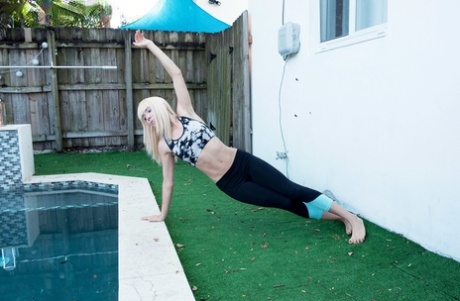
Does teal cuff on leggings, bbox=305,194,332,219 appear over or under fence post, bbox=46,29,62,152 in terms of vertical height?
under

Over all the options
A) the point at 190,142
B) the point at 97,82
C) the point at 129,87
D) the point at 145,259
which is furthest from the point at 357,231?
the point at 97,82

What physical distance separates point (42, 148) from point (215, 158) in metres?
5.39

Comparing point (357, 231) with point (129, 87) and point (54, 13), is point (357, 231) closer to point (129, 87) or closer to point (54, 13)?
point (129, 87)

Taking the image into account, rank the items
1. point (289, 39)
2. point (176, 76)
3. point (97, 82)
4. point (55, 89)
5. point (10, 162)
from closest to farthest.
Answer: point (176, 76), point (289, 39), point (10, 162), point (55, 89), point (97, 82)

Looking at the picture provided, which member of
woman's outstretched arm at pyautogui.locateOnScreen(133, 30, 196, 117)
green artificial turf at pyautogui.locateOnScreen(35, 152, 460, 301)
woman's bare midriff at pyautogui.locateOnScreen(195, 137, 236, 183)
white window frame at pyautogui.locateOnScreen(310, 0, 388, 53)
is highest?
white window frame at pyautogui.locateOnScreen(310, 0, 388, 53)

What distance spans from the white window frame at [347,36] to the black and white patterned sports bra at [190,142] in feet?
4.68

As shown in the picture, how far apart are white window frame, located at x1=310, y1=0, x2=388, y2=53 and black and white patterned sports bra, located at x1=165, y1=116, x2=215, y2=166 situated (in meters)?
1.43

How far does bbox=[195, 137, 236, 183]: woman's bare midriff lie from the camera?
2946mm

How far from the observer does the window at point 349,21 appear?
3025 millimetres

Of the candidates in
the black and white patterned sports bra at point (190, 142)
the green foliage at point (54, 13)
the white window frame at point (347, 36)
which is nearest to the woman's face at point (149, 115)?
the black and white patterned sports bra at point (190, 142)

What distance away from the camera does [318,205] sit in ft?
9.50

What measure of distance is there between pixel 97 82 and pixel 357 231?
5800mm

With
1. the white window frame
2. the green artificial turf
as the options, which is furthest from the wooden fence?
the green artificial turf

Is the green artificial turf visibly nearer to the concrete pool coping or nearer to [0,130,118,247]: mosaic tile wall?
the concrete pool coping
